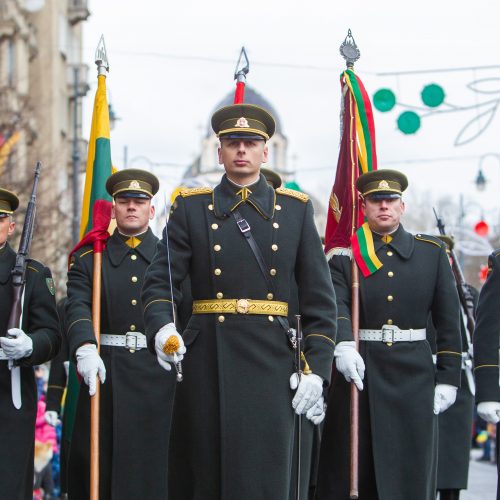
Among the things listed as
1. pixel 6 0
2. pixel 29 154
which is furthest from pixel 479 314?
pixel 6 0

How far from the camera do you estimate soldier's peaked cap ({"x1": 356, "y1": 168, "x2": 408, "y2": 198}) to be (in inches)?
342

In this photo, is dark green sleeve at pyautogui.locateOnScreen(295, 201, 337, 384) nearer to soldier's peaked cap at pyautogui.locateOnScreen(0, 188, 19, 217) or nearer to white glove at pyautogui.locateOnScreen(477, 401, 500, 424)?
white glove at pyautogui.locateOnScreen(477, 401, 500, 424)

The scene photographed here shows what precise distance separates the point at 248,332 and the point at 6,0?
2892 cm

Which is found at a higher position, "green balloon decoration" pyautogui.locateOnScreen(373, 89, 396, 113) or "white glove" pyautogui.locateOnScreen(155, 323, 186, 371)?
"green balloon decoration" pyautogui.locateOnScreen(373, 89, 396, 113)

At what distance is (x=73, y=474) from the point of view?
8.56 m

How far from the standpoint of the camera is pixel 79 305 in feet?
28.1

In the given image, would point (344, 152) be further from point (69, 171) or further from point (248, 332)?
point (69, 171)

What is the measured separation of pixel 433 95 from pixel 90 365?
7.13 m

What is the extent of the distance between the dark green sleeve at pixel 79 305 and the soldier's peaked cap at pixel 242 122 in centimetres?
204

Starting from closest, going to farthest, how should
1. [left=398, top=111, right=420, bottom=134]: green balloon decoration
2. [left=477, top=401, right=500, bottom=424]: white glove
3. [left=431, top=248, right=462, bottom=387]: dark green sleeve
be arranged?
[left=477, top=401, right=500, bottom=424]: white glove
[left=431, top=248, right=462, bottom=387]: dark green sleeve
[left=398, top=111, right=420, bottom=134]: green balloon decoration

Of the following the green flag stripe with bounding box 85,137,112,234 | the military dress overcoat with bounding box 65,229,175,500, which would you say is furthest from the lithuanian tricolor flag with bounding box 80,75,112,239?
the military dress overcoat with bounding box 65,229,175,500

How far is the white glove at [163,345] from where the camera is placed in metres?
6.13

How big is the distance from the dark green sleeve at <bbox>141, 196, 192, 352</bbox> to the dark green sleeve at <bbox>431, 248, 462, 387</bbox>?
2.36 m

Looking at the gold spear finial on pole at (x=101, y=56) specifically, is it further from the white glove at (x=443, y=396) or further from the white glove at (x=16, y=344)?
the white glove at (x=443, y=396)
